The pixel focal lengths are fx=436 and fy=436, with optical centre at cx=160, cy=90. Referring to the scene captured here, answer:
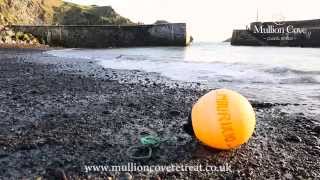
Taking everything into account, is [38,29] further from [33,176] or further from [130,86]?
[33,176]

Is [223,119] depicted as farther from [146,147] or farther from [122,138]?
[122,138]

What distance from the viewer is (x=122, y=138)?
21.5ft

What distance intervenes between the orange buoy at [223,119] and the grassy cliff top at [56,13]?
219ft

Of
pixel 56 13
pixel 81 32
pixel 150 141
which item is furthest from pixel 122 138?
pixel 56 13

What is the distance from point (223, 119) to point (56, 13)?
102 metres

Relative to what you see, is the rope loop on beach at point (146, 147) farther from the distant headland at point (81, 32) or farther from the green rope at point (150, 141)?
the distant headland at point (81, 32)

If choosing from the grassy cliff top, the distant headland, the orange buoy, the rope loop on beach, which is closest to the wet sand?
the rope loop on beach

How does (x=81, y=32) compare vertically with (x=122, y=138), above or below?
above

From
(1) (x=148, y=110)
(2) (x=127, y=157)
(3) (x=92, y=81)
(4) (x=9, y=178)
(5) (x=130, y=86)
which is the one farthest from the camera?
(3) (x=92, y=81)

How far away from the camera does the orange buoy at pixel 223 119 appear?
5.36 metres

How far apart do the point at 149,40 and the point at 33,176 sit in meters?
70.0

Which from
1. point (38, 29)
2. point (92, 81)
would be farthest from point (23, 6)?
point (92, 81)

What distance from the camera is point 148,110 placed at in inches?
353

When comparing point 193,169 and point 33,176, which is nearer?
point 33,176
